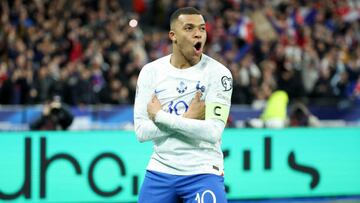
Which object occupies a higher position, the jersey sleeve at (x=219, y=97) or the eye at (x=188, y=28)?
the eye at (x=188, y=28)

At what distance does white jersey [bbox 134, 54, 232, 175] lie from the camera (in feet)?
18.4

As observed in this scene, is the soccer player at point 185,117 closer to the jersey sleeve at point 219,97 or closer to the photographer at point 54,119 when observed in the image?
the jersey sleeve at point 219,97

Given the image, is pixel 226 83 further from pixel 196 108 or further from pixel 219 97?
pixel 196 108

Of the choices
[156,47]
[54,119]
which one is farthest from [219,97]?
[156,47]

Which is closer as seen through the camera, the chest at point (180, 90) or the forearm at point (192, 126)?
the forearm at point (192, 126)

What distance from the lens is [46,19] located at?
18.3 m

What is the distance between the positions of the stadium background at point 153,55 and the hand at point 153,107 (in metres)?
7.01

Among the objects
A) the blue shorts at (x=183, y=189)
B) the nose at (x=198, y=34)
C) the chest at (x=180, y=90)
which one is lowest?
the blue shorts at (x=183, y=189)

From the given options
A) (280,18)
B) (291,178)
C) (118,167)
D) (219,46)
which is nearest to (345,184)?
(291,178)

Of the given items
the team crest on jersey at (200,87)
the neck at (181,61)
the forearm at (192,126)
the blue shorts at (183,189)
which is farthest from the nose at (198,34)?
the blue shorts at (183,189)

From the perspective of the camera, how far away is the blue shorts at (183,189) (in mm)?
5594

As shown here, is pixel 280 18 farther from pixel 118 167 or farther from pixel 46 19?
pixel 118 167

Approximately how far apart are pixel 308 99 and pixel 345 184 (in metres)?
7.42

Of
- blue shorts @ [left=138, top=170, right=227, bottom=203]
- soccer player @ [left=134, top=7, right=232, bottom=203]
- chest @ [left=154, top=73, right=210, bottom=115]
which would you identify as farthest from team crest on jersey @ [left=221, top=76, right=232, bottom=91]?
blue shorts @ [left=138, top=170, right=227, bottom=203]
